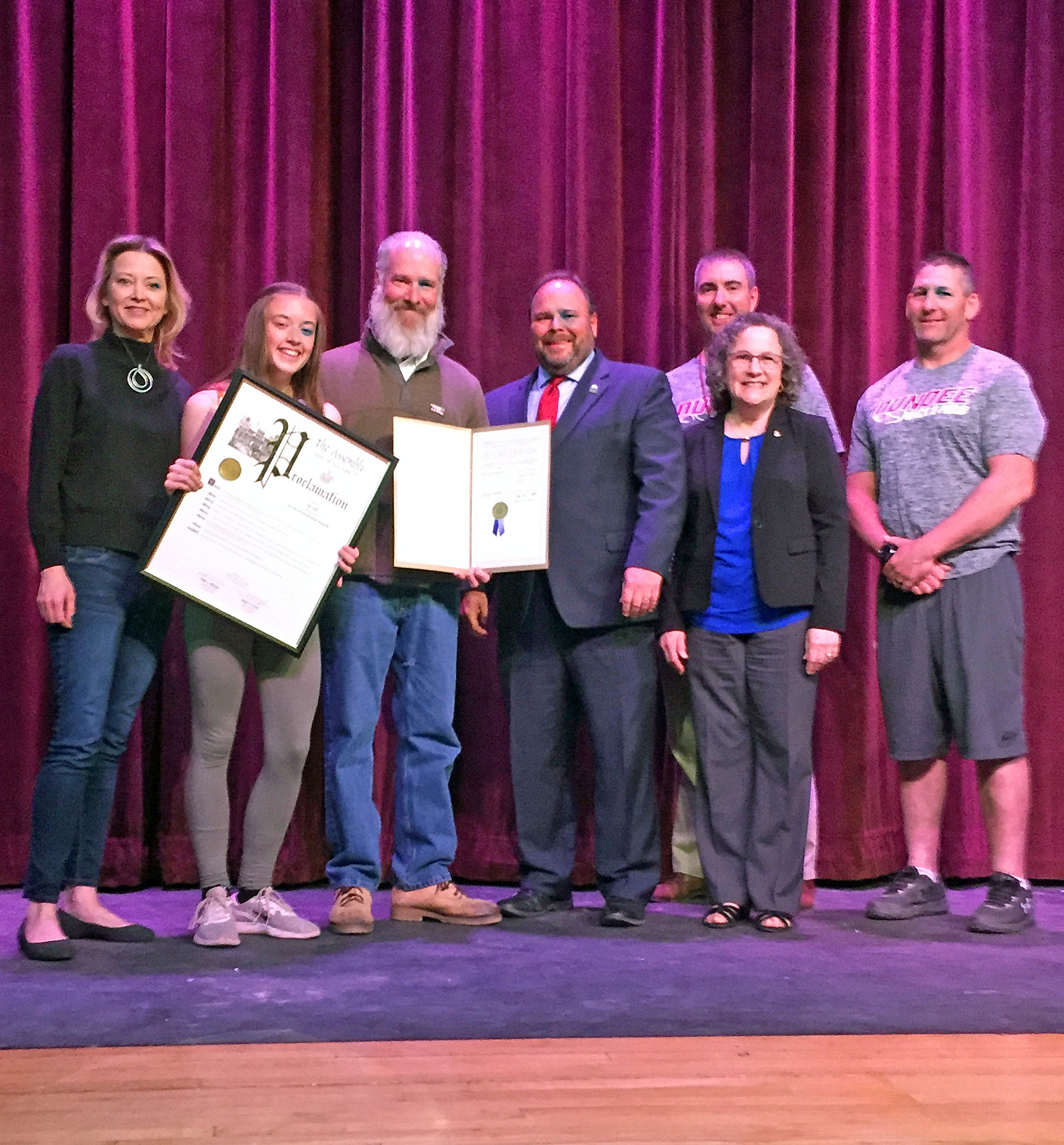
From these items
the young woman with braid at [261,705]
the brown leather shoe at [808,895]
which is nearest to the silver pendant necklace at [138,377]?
the young woman with braid at [261,705]

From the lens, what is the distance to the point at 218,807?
3121mm

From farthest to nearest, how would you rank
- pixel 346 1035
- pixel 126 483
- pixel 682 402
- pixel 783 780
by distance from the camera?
pixel 682 402 < pixel 783 780 < pixel 126 483 < pixel 346 1035

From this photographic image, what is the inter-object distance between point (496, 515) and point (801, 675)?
2.93 ft

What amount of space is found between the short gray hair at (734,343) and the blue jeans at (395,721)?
2.94 ft

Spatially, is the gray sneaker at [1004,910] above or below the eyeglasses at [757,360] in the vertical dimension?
below

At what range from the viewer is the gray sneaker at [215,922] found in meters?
2.99

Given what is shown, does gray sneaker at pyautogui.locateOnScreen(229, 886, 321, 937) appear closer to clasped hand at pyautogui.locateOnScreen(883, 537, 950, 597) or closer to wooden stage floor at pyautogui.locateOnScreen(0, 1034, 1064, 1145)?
wooden stage floor at pyautogui.locateOnScreen(0, 1034, 1064, 1145)

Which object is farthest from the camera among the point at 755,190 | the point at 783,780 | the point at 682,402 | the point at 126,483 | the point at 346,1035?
the point at 755,190

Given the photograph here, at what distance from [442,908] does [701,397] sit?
1.61 m

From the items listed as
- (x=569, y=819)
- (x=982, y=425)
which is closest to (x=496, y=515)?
(x=569, y=819)

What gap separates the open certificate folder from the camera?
3305 millimetres

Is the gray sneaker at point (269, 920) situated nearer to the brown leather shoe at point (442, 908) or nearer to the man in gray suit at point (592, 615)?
the brown leather shoe at point (442, 908)

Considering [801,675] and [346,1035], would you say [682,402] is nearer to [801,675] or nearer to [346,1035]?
[801,675]

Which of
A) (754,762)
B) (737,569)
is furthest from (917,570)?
(754,762)
